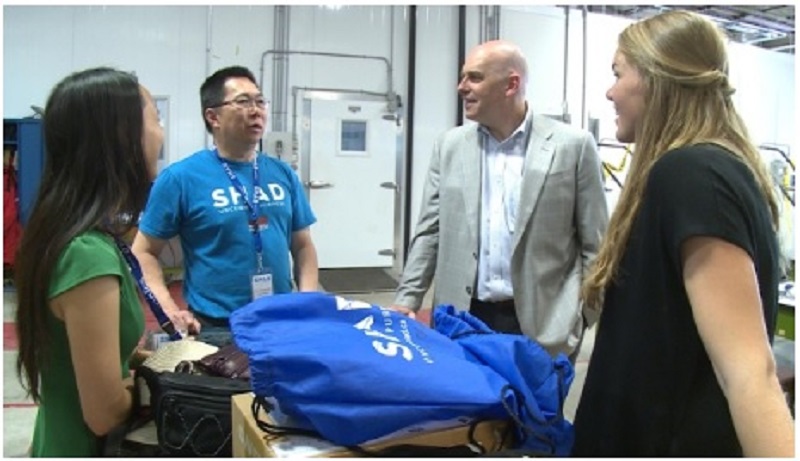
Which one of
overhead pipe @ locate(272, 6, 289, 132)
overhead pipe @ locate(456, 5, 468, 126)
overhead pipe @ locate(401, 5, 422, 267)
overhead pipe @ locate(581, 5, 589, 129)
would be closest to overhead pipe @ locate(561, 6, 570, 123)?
overhead pipe @ locate(581, 5, 589, 129)

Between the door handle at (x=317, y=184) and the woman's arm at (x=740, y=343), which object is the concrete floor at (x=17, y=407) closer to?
the woman's arm at (x=740, y=343)

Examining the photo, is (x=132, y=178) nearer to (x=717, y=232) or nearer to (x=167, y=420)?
(x=167, y=420)

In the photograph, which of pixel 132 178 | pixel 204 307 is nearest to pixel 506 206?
pixel 204 307

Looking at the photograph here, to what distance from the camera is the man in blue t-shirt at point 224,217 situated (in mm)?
2080

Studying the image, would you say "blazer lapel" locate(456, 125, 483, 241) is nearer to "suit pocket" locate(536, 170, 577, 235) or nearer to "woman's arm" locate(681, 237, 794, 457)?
"suit pocket" locate(536, 170, 577, 235)

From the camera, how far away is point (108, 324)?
117 centimetres

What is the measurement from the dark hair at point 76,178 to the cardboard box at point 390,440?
47 centimetres

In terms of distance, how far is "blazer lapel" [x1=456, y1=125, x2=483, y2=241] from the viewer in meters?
2.11

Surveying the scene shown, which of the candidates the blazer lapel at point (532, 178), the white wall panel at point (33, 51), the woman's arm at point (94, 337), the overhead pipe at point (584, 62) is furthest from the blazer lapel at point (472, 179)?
the overhead pipe at point (584, 62)

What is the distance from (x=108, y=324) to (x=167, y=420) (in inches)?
9.4

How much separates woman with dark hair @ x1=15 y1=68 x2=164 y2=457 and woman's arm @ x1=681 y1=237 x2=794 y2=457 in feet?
3.17

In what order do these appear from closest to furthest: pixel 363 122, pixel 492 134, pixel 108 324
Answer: pixel 108 324
pixel 492 134
pixel 363 122

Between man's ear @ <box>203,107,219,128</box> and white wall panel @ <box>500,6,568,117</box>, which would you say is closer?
man's ear @ <box>203,107,219,128</box>

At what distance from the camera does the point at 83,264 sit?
1.15 meters
